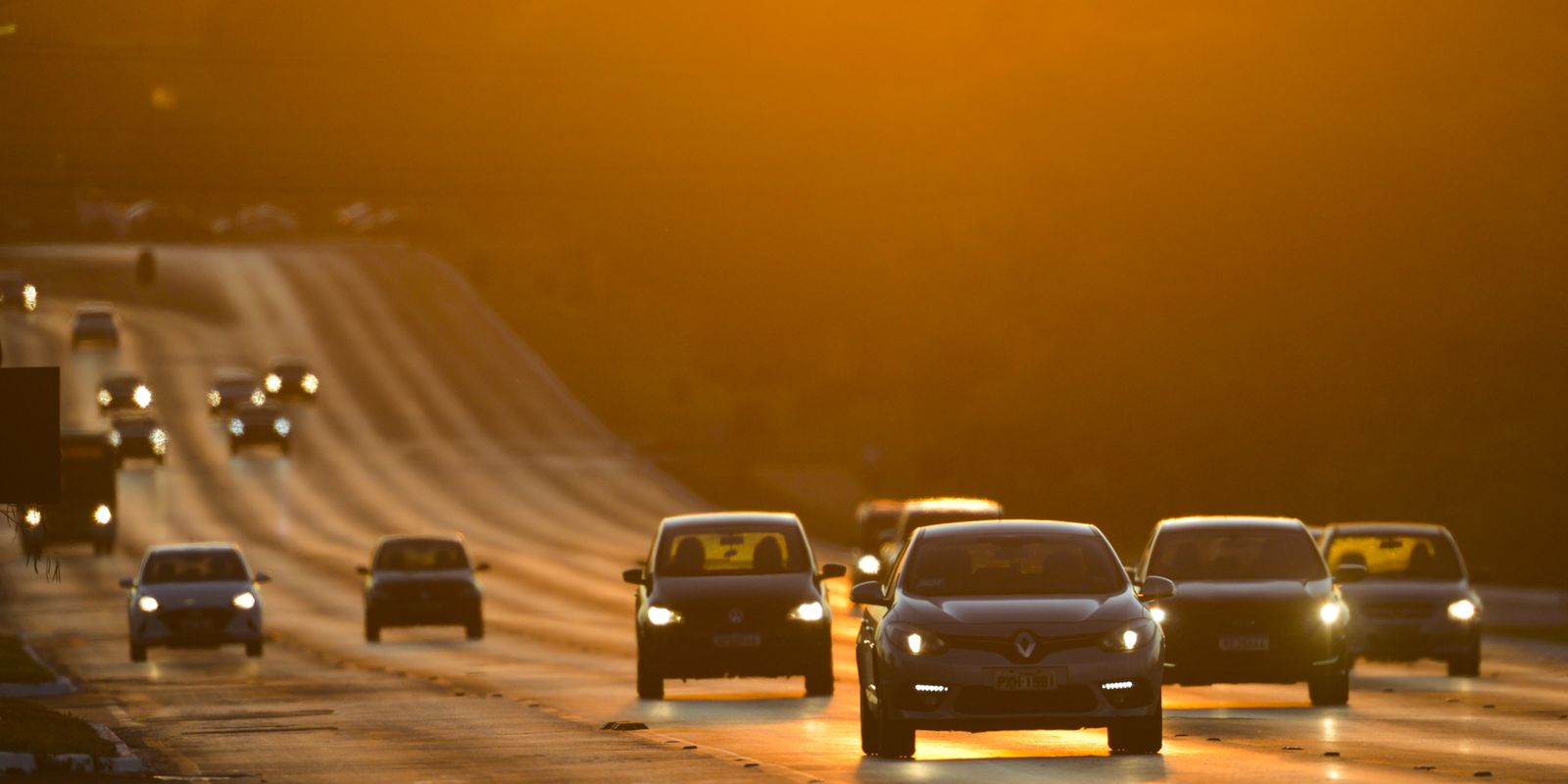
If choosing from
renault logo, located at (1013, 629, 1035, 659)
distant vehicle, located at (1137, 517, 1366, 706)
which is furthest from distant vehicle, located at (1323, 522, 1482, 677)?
renault logo, located at (1013, 629, 1035, 659)

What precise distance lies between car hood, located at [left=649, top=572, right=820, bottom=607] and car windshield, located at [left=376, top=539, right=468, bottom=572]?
1591 centimetres

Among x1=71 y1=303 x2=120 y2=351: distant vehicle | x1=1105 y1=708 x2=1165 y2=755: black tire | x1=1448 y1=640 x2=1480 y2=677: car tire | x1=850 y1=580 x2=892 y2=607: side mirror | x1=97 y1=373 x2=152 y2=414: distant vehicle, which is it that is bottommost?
x1=1448 y1=640 x2=1480 y2=677: car tire

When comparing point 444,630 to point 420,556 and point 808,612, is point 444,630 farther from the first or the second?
point 808,612

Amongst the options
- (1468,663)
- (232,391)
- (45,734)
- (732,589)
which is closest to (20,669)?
(732,589)

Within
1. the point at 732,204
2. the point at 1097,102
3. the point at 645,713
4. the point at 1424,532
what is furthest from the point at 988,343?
the point at 645,713

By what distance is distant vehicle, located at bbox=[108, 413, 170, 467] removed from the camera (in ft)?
277

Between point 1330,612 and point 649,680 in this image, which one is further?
point 649,680

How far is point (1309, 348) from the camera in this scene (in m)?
74.9

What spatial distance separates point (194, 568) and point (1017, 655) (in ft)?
75.4

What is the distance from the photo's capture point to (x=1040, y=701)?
1652 centimetres

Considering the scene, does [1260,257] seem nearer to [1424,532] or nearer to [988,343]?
[988,343]

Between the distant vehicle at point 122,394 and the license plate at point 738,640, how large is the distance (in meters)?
71.1

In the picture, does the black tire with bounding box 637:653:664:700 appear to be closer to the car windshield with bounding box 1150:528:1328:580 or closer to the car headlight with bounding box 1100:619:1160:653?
the car windshield with bounding box 1150:528:1328:580

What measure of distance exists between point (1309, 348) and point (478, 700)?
52.5 metres
